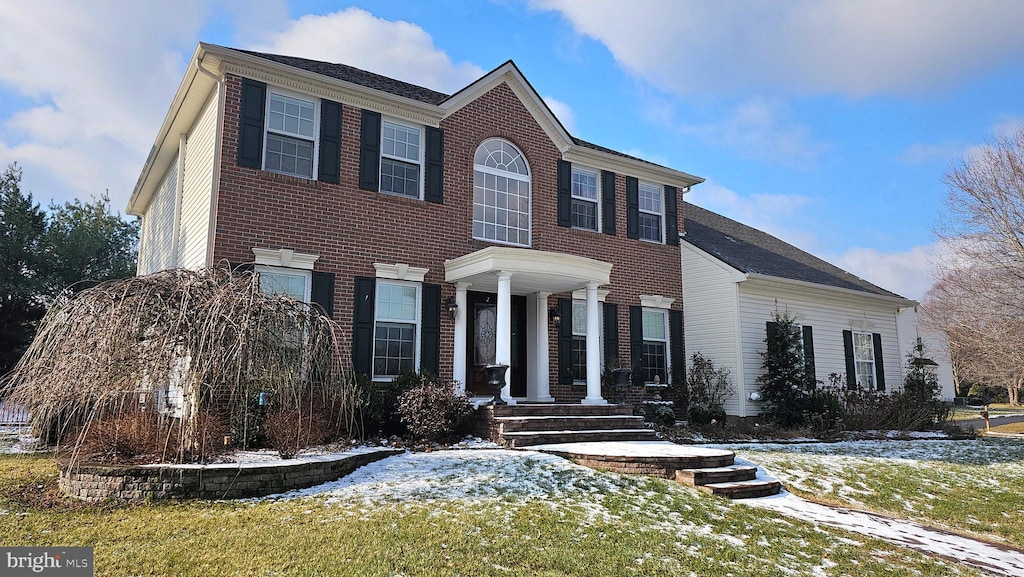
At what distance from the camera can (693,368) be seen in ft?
49.8

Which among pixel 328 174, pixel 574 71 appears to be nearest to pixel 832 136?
pixel 574 71

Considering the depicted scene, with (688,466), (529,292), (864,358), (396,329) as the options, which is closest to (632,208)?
(529,292)

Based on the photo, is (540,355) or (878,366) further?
(878,366)

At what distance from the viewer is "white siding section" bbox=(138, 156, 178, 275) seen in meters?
13.7

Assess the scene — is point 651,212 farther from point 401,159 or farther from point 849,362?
point 849,362

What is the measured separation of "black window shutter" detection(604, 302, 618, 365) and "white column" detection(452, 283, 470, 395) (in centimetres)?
351

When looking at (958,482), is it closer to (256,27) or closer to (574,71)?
(574,71)

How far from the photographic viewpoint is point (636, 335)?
14430mm

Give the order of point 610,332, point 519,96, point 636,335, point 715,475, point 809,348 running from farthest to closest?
1. point 809,348
2. point 636,335
3. point 610,332
4. point 519,96
5. point 715,475

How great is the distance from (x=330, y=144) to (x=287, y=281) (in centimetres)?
258

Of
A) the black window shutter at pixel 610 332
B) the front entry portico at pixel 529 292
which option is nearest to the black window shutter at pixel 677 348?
the black window shutter at pixel 610 332

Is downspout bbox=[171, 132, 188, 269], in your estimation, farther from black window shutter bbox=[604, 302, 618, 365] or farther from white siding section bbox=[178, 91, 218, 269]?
black window shutter bbox=[604, 302, 618, 365]

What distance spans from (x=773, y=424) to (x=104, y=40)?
15461 mm

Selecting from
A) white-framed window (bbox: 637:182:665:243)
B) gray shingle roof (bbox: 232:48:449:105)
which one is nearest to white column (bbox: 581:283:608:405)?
white-framed window (bbox: 637:182:665:243)
